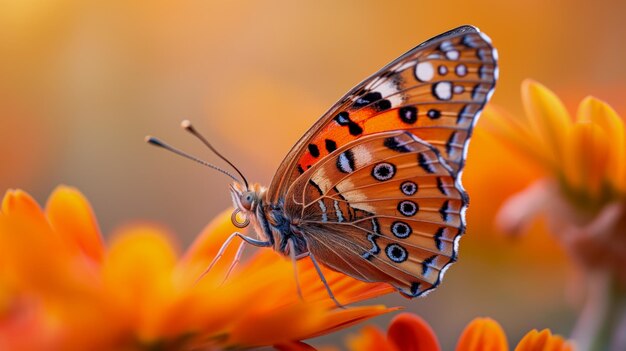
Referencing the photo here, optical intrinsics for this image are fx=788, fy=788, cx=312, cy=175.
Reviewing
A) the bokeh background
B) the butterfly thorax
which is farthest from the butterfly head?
the bokeh background

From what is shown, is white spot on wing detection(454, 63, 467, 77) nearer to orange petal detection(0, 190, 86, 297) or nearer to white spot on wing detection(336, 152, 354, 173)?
white spot on wing detection(336, 152, 354, 173)

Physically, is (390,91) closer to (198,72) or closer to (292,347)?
(292,347)

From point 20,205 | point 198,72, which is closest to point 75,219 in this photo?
point 20,205

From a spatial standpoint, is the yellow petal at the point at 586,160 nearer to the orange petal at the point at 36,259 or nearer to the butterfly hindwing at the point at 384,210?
the butterfly hindwing at the point at 384,210

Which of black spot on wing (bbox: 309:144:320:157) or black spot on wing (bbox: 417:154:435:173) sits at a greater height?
black spot on wing (bbox: 309:144:320:157)

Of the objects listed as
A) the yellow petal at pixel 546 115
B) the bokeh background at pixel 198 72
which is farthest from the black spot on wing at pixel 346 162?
the bokeh background at pixel 198 72

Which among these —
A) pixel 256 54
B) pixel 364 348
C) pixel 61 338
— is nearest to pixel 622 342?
pixel 364 348

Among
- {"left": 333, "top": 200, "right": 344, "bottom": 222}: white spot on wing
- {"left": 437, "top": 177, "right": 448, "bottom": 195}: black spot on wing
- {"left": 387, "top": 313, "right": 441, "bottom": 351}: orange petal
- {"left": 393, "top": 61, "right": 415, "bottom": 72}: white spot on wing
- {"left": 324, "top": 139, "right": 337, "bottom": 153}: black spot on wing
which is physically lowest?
{"left": 387, "top": 313, "right": 441, "bottom": 351}: orange petal
